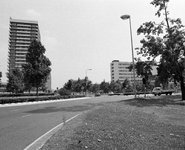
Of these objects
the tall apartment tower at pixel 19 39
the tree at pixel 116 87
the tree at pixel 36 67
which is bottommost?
the tree at pixel 116 87

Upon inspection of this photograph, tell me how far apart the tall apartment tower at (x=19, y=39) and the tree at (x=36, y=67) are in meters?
79.2

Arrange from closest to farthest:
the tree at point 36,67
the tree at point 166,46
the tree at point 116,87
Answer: the tree at point 166,46, the tree at point 36,67, the tree at point 116,87

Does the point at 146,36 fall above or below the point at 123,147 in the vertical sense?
above

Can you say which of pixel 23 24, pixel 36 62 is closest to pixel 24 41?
pixel 23 24

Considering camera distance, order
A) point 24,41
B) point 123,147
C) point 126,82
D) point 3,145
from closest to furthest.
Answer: point 123,147 < point 3,145 < point 126,82 < point 24,41

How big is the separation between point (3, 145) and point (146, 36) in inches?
819

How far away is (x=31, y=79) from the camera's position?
3453cm

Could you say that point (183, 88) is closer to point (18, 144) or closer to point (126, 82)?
point (18, 144)

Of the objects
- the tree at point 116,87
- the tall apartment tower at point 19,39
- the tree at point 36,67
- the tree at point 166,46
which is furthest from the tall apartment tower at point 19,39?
the tree at point 166,46

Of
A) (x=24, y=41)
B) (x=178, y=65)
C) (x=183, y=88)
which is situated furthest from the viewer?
(x=24, y=41)

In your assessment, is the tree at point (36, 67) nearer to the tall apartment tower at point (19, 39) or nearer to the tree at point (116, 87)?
the tree at point (116, 87)

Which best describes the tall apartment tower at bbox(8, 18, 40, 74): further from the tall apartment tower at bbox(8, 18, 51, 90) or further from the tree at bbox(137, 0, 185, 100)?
the tree at bbox(137, 0, 185, 100)

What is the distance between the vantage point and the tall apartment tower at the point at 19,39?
109544mm

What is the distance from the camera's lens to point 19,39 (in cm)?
11206
